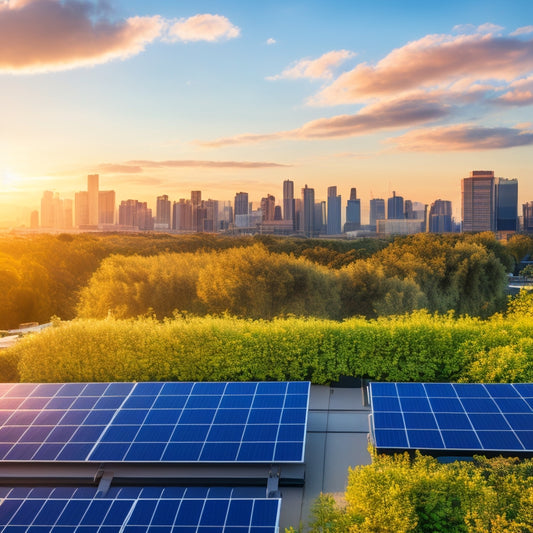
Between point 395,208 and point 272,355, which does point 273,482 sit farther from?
point 395,208

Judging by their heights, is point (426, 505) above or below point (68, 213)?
below

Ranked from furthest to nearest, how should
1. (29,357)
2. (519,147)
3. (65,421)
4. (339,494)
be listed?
1. (519,147)
2. (29,357)
3. (65,421)
4. (339,494)

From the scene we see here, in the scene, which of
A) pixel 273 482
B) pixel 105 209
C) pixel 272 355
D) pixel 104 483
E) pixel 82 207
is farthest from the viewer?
pixel 82 207

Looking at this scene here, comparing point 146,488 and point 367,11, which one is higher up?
point 367,11

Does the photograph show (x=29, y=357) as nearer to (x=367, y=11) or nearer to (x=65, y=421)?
(x=65, y=421)

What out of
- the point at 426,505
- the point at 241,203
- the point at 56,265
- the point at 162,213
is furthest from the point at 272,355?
the point at 162,213

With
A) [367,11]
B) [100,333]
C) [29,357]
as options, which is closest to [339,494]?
[100,333]

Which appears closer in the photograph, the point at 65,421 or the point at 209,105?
the point at 65,421
